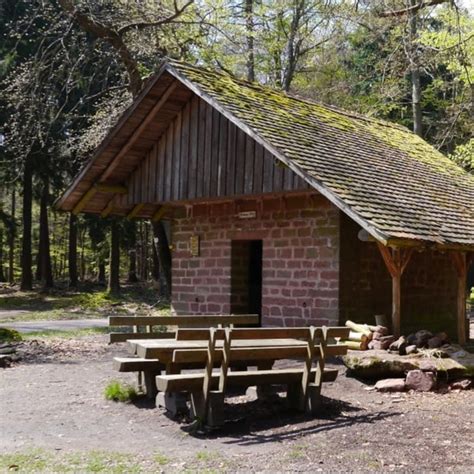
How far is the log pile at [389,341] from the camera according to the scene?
9547 mm

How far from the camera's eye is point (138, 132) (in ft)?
44.3

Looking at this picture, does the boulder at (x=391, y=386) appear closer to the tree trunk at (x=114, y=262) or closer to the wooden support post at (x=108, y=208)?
the wooden support post at (x=108, y=208)

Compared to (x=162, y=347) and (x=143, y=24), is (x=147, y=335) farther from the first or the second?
(x=143, y=24)

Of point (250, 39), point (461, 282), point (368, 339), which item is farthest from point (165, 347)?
point (250, 39)

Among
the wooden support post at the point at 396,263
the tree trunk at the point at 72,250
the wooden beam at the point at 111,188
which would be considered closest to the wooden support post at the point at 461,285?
the wooden support post at the point at 396,263

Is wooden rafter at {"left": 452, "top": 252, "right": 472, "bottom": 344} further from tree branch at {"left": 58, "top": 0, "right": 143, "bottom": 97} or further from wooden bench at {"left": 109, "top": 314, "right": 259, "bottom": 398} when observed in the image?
tree branch at {"left": 58, "top": 0, "right": 143, "bottom": 97}

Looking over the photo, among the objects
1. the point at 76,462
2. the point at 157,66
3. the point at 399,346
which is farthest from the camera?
the point at 157,66

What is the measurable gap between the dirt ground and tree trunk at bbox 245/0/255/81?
59.6 feet

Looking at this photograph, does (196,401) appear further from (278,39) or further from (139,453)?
(278,39)

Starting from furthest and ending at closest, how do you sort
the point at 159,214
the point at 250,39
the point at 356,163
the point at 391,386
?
the point at 250,39 → the point at 159,214 → the point at 356,163 → the point at 391,386

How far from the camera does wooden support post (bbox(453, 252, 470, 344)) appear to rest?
37.8 feet

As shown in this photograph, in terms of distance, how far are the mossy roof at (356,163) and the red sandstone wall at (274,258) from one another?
99 cm

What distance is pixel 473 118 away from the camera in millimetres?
21609

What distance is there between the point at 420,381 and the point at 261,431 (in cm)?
296
